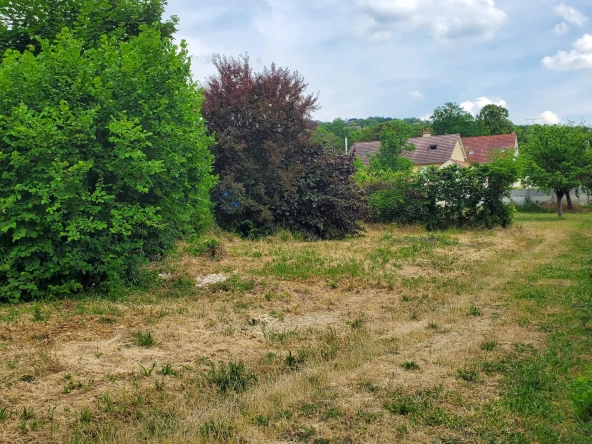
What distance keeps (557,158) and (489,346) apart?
85.9ft

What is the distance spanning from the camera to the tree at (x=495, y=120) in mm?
74938

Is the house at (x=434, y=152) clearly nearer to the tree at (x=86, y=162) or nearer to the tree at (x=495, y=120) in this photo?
the tree at (x=495, y=120)

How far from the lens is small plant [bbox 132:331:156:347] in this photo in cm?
536

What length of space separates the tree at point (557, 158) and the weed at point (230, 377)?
86.0 ft

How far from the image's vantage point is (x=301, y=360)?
16.8 feet

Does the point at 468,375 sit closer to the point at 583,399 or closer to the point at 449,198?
the point at 583,399

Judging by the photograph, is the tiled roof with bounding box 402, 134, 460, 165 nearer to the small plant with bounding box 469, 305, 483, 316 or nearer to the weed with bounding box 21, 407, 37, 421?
the small plant with bounding box 469, 305, 483, 316

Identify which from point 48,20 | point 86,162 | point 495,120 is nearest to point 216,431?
point 86,162

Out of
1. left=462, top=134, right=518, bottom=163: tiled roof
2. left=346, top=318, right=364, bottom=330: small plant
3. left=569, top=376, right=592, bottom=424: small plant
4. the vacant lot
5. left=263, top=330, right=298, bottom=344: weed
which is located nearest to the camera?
left=569, top=376, right=592, bottom=424: small plant

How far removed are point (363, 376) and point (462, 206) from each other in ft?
53.7

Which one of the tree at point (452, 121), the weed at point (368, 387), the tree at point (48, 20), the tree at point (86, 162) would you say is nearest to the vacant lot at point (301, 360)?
the weed at point (368, 387)

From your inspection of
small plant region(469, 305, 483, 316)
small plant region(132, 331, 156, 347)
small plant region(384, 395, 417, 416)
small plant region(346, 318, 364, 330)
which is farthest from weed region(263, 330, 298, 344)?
small plant region(469, 305, 483, 316)

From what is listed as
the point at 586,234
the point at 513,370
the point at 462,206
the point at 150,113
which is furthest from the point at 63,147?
the point at 586,234

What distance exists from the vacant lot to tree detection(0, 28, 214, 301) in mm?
678
